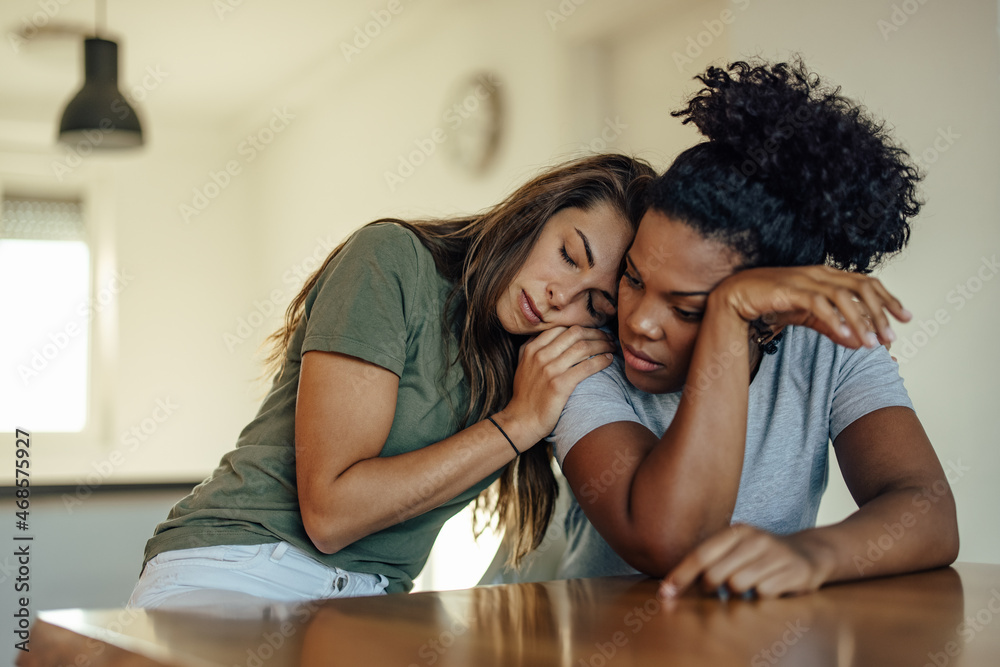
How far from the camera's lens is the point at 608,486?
1.10 meters

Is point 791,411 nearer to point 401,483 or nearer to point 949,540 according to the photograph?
point 949,540

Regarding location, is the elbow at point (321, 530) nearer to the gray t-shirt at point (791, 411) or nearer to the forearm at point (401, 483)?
the forearm at point (401, 483)

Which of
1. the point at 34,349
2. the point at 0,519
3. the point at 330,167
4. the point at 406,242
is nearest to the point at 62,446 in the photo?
the point at 34,349

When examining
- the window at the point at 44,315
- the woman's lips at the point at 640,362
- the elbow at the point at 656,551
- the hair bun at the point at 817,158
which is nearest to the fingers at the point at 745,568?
the elbow at the point at 656,551

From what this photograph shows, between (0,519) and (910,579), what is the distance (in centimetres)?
225

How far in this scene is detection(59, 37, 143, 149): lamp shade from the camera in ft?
10.8

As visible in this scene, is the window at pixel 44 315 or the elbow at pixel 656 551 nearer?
the elbow at pixel 656 551

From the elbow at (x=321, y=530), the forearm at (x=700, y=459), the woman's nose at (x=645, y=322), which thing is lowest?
the elbow at (x=321, y=530)

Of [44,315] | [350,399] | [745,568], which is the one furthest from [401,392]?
[44,315]

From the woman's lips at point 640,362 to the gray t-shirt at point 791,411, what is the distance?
0.18ft

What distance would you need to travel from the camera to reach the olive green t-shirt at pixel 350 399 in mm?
1182

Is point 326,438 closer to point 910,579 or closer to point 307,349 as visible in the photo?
point 307,349

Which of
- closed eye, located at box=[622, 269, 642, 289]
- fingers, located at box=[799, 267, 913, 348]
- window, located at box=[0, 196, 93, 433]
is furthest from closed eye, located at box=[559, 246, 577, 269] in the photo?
window, located at box=[0, 196, 93, 433]

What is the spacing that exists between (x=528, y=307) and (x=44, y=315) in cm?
503
